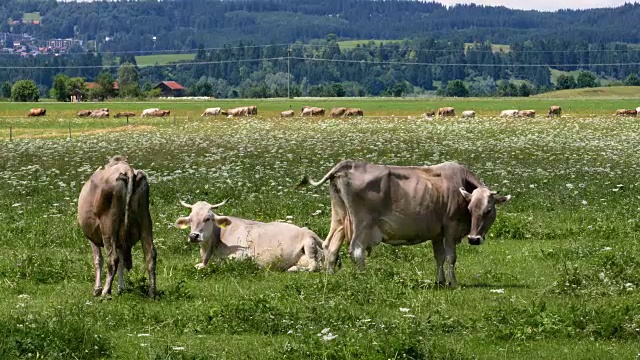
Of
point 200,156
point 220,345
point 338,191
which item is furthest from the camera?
point 200,156

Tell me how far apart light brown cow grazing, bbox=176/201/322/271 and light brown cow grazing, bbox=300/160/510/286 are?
142 centimetres

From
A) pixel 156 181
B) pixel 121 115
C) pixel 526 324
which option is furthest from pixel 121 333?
pixel 121 115

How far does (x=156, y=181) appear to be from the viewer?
32.3 m

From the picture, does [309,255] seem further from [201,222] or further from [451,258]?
[451,258]

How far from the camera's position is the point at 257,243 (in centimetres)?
1988

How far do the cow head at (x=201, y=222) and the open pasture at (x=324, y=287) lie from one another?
55cm

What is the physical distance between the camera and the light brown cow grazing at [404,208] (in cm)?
1800

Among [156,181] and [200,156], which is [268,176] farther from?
[200,156]

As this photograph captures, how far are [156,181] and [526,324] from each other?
2014 cm

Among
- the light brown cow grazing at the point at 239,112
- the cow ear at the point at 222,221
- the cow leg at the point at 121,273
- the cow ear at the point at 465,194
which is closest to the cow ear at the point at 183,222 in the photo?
the cow ear at the point at 222,221

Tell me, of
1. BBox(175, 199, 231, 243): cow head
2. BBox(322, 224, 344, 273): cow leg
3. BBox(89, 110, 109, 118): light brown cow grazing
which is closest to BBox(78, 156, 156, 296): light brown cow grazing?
BBox(175, 199, 231, 243): cow head

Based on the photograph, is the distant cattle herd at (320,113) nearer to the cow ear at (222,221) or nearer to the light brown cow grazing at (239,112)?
the light brown cow grazing at (239,112)

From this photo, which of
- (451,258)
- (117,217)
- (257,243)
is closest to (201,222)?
(257,243)

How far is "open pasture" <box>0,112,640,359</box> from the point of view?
41.2ft
